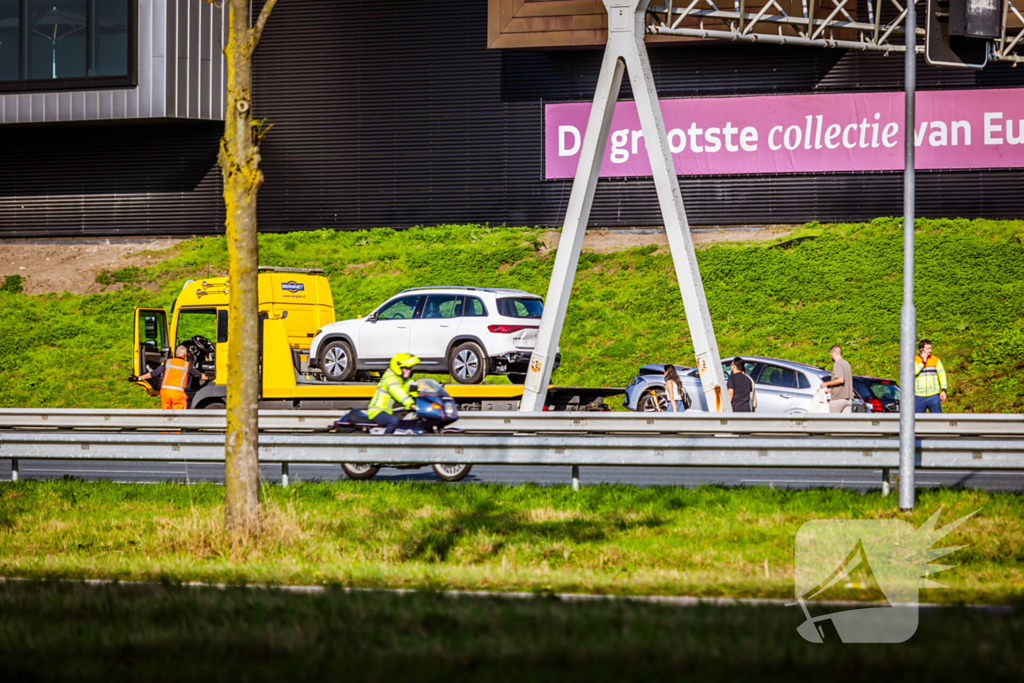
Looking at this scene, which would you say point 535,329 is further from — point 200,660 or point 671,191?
point 200,660

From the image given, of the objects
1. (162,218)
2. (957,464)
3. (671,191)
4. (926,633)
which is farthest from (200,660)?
(162,218)

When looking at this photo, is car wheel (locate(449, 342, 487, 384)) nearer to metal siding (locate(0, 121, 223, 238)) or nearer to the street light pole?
the street light pole

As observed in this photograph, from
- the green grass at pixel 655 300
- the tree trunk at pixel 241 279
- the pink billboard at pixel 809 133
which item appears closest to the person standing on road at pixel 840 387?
the green grass at pixel 655 300

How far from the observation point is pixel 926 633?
548cm

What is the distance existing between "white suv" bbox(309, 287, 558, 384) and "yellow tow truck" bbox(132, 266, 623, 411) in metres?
0.40

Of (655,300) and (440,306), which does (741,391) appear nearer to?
(440,306)

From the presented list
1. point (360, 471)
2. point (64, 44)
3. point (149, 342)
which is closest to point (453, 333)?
point (360, 471)

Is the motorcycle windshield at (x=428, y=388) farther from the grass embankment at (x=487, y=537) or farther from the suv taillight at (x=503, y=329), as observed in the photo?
the suv taillight at (x=503, y=329)

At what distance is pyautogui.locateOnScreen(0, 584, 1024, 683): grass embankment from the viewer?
4848 millimetres

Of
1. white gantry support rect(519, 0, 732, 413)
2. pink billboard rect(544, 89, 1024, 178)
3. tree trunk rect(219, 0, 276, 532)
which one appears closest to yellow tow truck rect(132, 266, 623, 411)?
white gantry support rect(519, 0, 732, 413)

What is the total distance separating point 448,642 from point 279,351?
13.5m

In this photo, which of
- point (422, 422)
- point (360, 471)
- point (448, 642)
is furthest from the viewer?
point (360, 471)

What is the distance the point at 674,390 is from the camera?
61.0 ft

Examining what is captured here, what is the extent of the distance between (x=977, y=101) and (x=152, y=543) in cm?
2745
